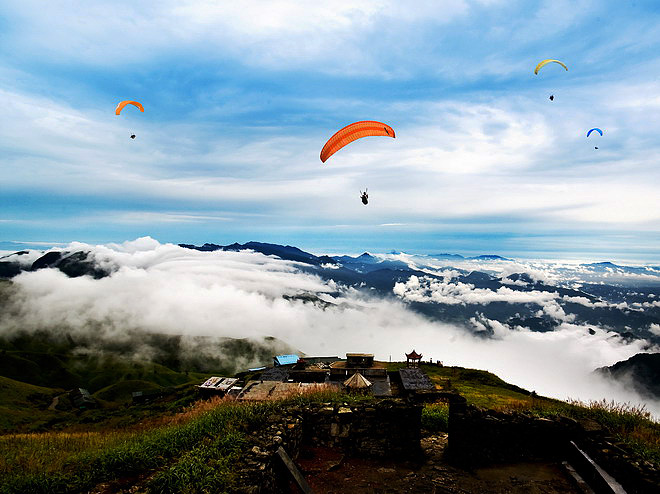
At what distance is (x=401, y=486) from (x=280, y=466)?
12.9ft

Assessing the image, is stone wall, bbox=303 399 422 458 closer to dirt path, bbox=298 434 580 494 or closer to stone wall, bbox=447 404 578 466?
dirt path, bbox=298 434 580 494

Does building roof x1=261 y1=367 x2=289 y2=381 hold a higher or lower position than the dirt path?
lower

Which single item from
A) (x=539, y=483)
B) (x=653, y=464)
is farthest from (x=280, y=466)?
(x=653, y=464)

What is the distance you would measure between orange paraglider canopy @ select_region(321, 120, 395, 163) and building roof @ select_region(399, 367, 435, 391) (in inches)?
1270

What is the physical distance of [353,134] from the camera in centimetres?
1972

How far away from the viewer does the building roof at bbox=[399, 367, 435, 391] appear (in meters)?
→ 42.5


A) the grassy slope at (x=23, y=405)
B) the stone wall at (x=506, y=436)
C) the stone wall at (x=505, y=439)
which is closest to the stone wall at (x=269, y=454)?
the stone wall at (x=506, y=436)

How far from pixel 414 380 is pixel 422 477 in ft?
121

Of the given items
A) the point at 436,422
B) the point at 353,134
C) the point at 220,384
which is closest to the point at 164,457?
the point at 436,422

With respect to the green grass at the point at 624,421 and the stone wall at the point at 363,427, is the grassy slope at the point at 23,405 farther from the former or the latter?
the green grass at the point at 624,421

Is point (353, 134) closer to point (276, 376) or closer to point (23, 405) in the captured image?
point (276, 376)

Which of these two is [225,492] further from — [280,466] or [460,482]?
[460,482]

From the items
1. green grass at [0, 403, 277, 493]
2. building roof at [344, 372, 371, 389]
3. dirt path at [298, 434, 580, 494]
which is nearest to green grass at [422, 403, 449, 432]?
dirt path at [298, 434, 580, 494]

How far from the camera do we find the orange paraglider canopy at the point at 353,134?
19562mm
